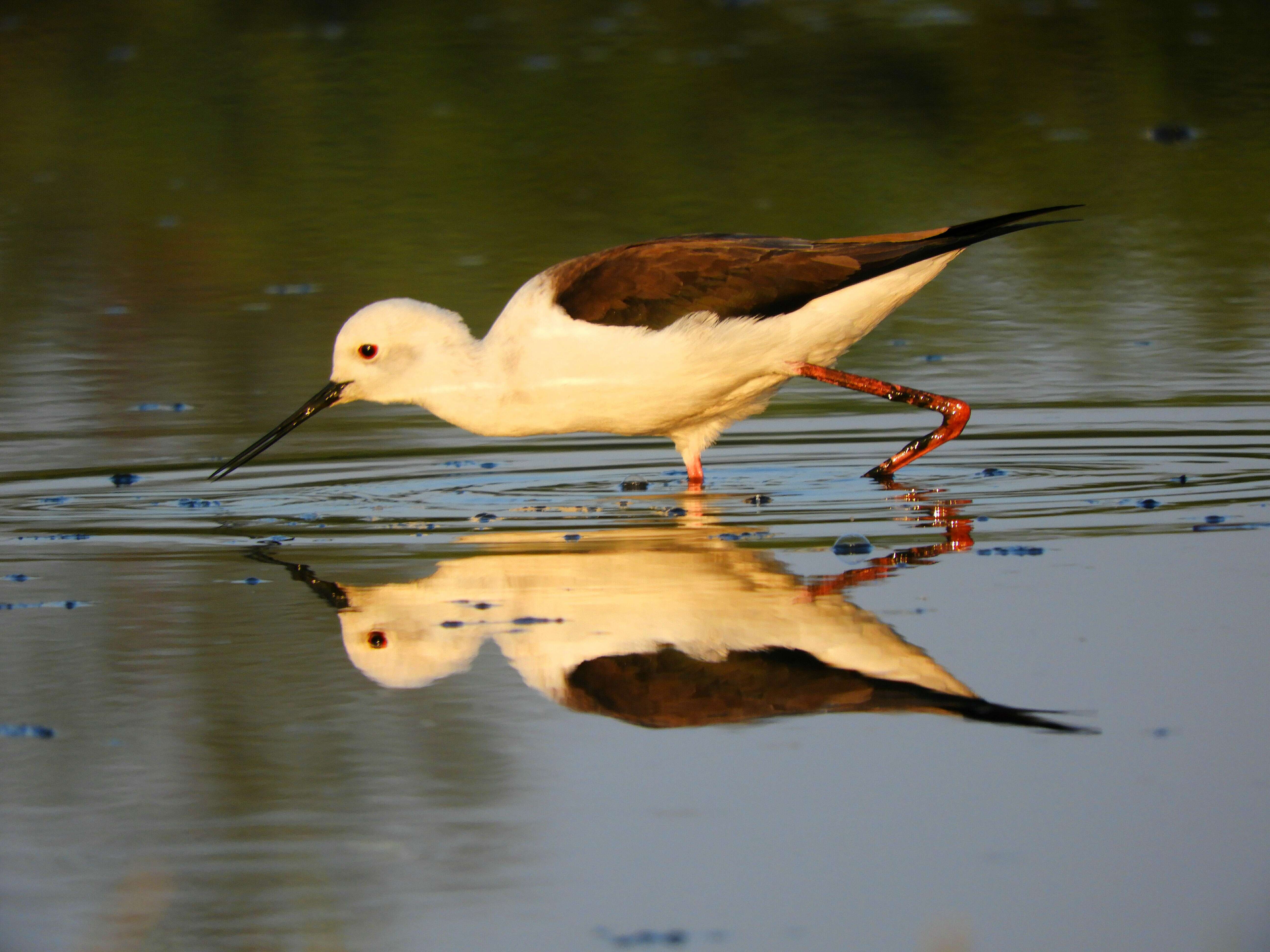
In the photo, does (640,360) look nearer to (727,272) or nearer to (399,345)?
(727,272)

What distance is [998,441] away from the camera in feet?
25.6

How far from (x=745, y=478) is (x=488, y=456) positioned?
1247 millimetres

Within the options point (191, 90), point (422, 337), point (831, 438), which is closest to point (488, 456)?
point (422, 337)

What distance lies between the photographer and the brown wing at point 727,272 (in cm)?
706

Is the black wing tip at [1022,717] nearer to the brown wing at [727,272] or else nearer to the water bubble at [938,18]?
the brown wing at [727,272]

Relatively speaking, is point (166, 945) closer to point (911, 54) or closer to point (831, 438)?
point (831, 438)

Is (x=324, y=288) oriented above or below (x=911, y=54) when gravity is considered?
below

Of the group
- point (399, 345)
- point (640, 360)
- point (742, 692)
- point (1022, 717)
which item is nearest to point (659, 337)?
point (640, 360)

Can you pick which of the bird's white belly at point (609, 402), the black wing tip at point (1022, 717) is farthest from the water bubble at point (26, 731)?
the bird's white belly at point (609, 402)

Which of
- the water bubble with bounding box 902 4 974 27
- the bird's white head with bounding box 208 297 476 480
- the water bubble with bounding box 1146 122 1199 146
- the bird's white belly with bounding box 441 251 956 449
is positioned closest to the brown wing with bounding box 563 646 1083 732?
the bird's white belly with bounding box 441 251 956 449

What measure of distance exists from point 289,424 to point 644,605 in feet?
9.80

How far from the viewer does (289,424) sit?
25.5 feet

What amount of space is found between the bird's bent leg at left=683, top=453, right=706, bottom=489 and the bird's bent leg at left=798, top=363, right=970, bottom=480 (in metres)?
0.51

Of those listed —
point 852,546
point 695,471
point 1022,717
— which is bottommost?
point 1022,717
